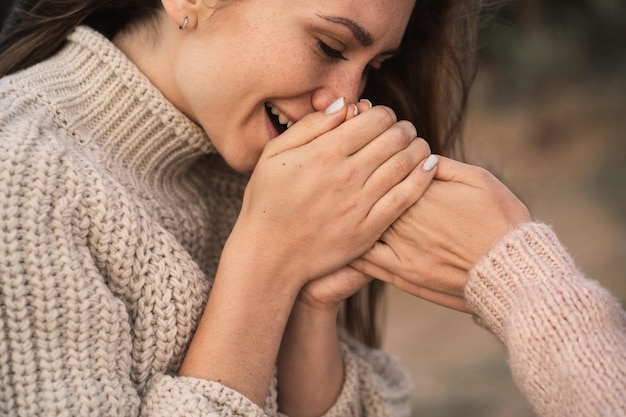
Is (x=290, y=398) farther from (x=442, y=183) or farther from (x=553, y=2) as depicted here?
(x=553, y=2)

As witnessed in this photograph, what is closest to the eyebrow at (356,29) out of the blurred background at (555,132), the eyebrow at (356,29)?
the eyebrow at (356,29)

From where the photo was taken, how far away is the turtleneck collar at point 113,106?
5.80 ft

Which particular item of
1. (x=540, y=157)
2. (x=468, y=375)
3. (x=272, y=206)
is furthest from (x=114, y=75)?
(x=540, y=157)

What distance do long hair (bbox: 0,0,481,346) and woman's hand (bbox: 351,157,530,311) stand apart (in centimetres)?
51

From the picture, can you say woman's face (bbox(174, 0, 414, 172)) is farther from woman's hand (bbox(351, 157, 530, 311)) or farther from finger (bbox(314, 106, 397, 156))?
woman's hand (bbox(351, 157, 530, 311))

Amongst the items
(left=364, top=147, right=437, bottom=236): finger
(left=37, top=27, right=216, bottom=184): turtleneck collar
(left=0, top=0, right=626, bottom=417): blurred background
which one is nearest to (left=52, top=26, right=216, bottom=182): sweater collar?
(left=37, top=27, right=216, bottom=184): turtleneck collar

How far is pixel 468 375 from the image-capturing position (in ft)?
13.6

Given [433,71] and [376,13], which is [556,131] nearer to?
[433,71]

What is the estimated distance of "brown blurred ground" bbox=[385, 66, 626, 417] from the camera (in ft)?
13.2

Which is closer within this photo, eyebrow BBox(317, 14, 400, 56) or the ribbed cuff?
the ribbed cuff

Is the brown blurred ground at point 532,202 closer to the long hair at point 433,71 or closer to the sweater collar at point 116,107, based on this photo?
the long hair at point 433,71

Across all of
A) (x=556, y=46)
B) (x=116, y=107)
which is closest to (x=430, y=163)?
(x=116, y=107)

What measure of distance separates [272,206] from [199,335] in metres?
0.30

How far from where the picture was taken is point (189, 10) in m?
1.78
